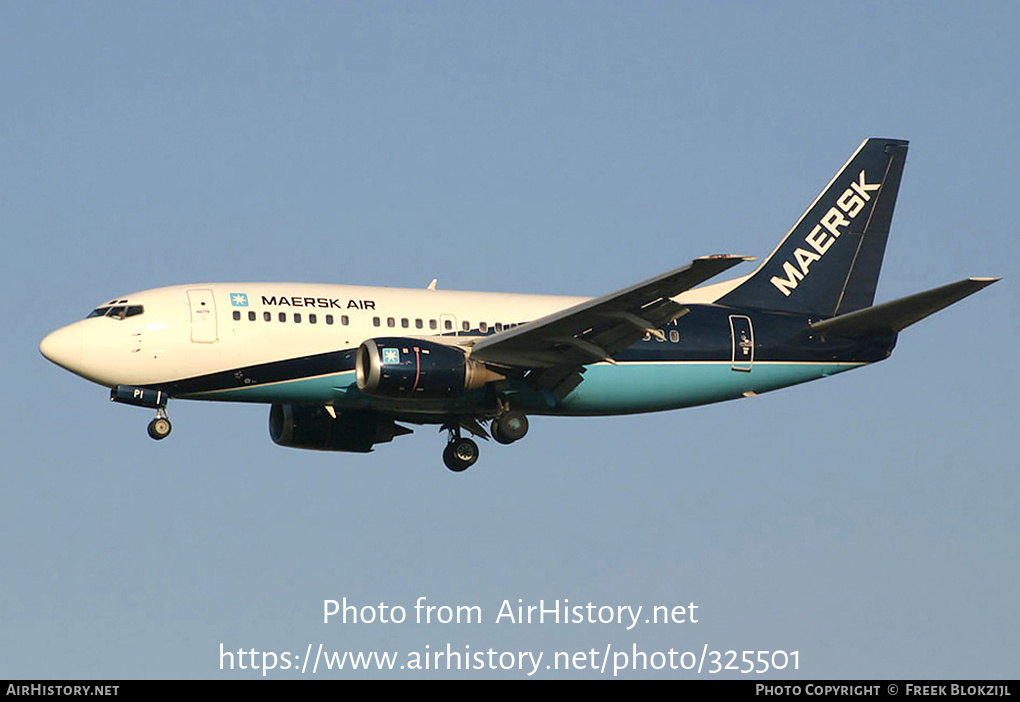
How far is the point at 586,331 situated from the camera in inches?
1780

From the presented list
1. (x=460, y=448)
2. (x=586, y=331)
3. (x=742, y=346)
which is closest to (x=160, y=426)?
(x=460, y=448)

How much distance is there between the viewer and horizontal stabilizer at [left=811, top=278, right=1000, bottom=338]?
4553cm

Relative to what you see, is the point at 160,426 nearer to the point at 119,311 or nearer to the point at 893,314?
the point at 119,311

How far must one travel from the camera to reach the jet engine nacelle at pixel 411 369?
43.9 metres

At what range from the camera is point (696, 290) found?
51.2 meters

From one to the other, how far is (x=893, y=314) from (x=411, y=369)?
1427cm

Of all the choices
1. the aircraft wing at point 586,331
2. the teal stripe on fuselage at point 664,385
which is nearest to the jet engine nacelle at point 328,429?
the teal stripe on fuselage at point 664,385

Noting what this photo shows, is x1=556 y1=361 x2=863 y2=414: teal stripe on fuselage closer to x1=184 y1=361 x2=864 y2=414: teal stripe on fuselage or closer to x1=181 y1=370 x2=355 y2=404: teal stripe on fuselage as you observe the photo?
x1=184 y1=361 x2=864 y2=414: teal stripe on fuselage

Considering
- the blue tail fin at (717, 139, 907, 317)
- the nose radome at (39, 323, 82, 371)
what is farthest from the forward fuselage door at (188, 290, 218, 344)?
the blue tail fin at (717, 139, 907, 317)

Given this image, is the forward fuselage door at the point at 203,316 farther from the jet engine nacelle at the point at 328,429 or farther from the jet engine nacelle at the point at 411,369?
the jet engine nacelle at the point at 328,429

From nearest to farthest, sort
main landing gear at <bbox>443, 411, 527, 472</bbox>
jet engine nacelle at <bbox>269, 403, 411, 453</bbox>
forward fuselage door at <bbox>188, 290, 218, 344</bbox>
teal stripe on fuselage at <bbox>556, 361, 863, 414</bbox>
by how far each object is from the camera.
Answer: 1. forward fuselage door at <bbox>188, 290, 218, 344</bbox>
2. teal stripe on fuselage at <bbox>556, 361, 863, 414</bbox>
3. main landing gear at <bbox>443, 411, 527, 472</bbox>
4. jet engine nacelle at <bbox>269, 403, 411, 453</bbox>

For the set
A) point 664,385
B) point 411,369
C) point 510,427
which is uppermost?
point 664,385

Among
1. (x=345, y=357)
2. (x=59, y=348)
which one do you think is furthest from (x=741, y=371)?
(x=59, y=348)

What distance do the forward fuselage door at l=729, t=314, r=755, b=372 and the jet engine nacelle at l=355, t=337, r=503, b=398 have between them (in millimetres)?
8468
